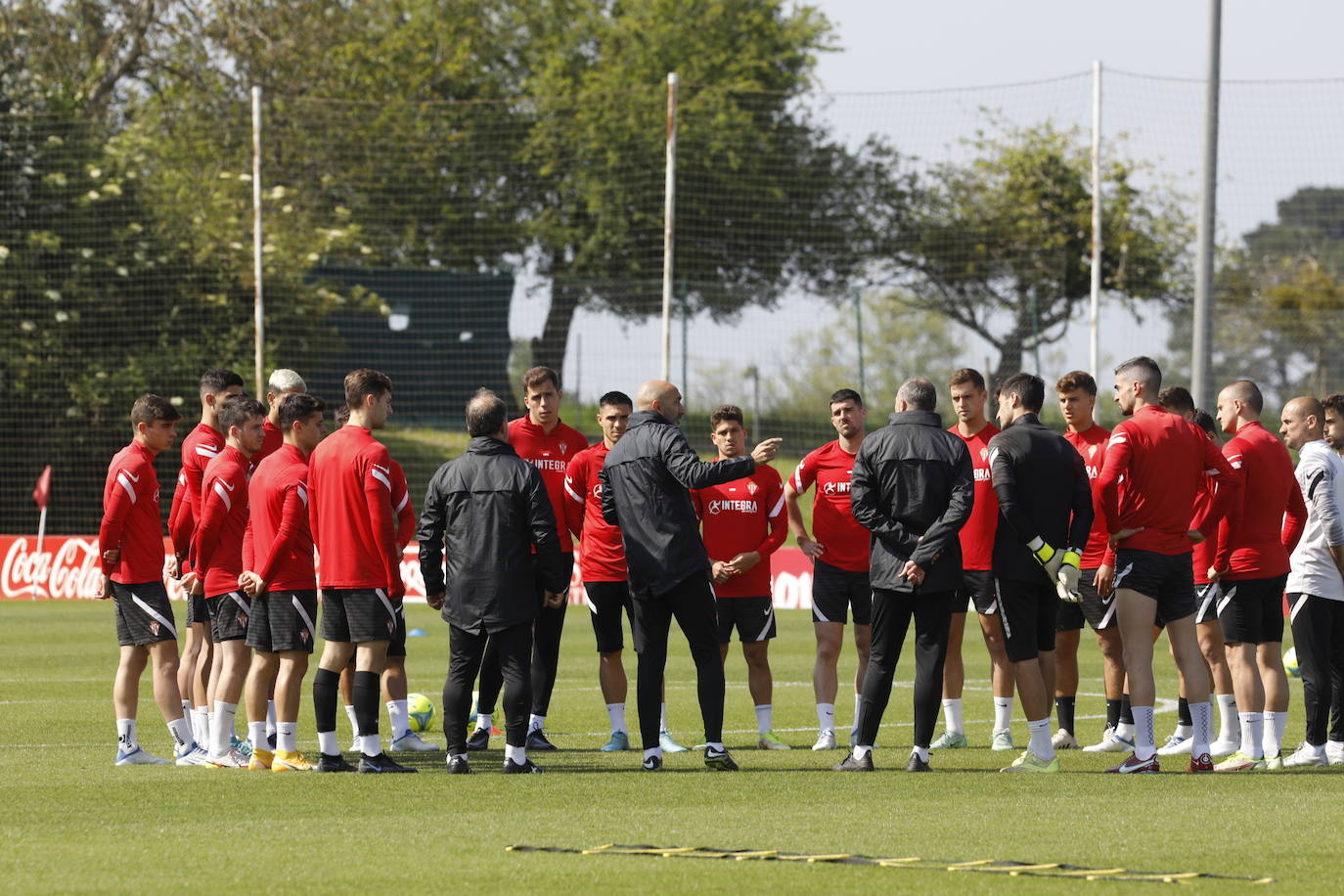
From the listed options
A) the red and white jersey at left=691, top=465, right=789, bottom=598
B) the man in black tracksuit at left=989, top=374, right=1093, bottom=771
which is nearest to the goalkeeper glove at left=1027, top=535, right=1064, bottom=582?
the man in black tracksuit at left=989, top=374, right=1093, bottom=771

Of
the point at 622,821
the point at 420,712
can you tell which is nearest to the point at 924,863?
the point at 622,821

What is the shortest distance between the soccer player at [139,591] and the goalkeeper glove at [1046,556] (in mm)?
4642

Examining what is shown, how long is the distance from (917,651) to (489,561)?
2.32 metres

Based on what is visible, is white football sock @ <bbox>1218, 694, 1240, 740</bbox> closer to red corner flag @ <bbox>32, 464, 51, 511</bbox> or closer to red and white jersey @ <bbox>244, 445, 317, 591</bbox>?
red and white jersey @ <bbox>244, 445, 317, 591</bbox>

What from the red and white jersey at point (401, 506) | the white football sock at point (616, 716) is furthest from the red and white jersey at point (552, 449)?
the red and white jersey at point (401, 506)

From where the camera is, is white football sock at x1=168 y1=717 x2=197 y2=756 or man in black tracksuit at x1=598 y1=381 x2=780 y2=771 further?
white football sock at x1=168 y1=717 x2=197 y2=756

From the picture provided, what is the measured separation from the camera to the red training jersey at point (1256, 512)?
10.3 m

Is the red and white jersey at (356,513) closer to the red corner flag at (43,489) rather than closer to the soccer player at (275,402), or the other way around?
the soccer player at (275,402)

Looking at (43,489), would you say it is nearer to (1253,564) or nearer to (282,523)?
(282,523)

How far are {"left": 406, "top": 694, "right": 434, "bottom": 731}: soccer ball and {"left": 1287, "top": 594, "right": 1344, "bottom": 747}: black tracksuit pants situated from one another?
5.30 meters

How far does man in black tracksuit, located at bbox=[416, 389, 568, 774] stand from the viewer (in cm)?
967

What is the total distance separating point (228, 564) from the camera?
33.2 feet

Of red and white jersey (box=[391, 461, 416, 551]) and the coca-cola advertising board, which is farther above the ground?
red and white jersey (box=[391, 461, 416, 551])

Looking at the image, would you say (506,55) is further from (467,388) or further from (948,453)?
(948,453)
